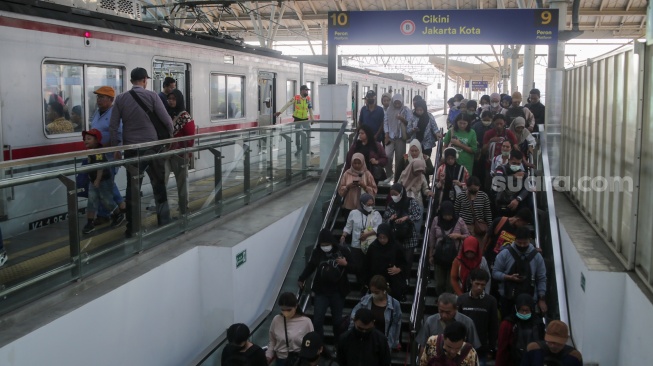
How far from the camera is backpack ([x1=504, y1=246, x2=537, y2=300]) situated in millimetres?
6852

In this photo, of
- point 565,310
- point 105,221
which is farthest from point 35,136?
point 565,310

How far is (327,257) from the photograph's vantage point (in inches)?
311

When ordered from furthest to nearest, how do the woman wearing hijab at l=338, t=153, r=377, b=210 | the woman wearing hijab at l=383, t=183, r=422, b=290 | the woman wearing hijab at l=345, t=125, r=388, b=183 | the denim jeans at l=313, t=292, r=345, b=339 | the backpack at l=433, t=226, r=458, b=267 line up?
1. the woman wearing hijab at l=345, t=125, r=388, b=183
2. the woman wearing hijab at l=338, t=153, r=377, b=210
3. the woman wearing hijab at l=383, t=183, r=422, b=290
4. the denim jeans at l=313, t=292, r=345, b=339
5. the backpack at l=433, t=226, r=458, b=267

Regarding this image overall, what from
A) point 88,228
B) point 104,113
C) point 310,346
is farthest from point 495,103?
point 88,228

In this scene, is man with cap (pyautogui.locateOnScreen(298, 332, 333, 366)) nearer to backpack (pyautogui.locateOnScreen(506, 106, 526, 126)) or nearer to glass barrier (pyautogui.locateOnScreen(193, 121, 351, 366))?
glass barrier (pyautogui.locateOnScreen(193, 121, 351, 366))

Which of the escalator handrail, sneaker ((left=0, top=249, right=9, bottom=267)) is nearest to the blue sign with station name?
the escalator handrail

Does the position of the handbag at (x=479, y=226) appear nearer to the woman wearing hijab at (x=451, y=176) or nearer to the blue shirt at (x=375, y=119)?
the woman wearing hijab at (x=451, y=176)

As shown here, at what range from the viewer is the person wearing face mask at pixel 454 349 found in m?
5.26

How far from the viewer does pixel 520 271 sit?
A: 686 centimetres

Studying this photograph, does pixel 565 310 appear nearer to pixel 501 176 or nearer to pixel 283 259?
pixel 501 176

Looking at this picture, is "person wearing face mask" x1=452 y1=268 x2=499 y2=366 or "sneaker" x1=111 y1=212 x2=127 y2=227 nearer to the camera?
"person wearing face mask" x1=452 y1=268 x2=499 y2=366

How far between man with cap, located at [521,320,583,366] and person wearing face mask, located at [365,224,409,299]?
2575 mm

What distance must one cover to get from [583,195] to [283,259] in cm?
417

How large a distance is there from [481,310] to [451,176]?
10.3 feet
